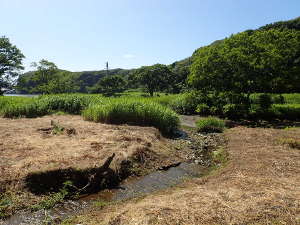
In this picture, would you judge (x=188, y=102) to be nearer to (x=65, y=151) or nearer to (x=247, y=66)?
(x=247, y=66)

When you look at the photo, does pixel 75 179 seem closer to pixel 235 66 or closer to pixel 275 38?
pixel 235 66

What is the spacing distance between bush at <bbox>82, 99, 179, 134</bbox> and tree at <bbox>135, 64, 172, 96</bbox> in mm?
39449

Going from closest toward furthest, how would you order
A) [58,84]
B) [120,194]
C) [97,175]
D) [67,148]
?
[120,194] → [97,175] → [67,148] → [58,84]

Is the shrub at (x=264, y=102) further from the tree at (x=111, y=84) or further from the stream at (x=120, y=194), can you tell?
the tree at (x=111, y=84)

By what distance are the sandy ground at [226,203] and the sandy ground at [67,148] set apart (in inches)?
77.2

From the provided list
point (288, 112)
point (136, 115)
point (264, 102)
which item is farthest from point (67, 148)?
point (288, 112)

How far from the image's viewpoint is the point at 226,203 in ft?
13.3

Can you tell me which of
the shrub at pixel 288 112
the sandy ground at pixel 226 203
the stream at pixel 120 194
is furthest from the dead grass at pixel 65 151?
the shrub at pixel 288 112

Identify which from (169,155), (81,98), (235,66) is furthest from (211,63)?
(169,155)

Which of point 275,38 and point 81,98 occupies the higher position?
point 275,38

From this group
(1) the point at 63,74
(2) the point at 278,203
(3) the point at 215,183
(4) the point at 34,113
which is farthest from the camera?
(1) the point at 63,74

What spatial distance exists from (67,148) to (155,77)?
45.6 meters

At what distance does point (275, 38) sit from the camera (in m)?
16.8

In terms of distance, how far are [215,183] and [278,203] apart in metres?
1.42
